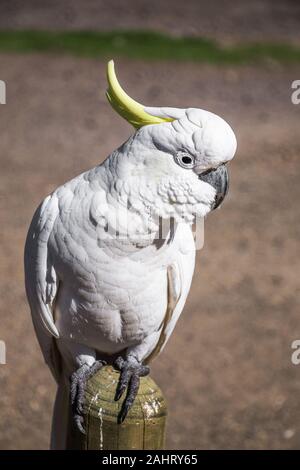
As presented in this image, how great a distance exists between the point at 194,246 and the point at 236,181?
14.9 feet

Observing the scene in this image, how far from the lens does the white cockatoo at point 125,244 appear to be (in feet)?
8.75

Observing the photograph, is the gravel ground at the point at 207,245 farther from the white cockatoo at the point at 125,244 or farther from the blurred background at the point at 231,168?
the white cockatoo at the point at 125,244

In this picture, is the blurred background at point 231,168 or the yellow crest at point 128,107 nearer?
the yellow crest at point 128,107

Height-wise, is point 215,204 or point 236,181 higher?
point 236,181

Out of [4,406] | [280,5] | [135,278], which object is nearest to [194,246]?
[135,278]

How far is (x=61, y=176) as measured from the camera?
299 inches

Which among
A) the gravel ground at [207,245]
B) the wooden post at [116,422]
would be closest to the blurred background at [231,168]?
the gravel ground at [207,245]

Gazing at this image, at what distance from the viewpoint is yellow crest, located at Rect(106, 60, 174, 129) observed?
8.91ft

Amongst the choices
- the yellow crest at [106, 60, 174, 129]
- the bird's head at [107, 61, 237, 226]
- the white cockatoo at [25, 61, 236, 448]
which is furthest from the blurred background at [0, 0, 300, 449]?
the yellow crest at [106, 60, 174, 129]

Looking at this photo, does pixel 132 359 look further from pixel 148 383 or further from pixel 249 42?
pixel 249 42

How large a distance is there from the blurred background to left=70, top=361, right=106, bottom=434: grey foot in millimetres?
1711

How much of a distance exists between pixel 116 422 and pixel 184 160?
2.80 feet

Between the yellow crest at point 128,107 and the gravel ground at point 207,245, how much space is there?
2.46 m

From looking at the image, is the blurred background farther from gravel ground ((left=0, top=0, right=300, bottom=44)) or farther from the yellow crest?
the yellow crest
